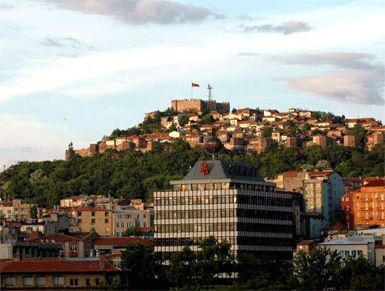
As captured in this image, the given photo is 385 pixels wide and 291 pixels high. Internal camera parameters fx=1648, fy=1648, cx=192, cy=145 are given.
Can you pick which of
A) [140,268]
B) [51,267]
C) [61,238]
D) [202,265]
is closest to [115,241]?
[61,238]

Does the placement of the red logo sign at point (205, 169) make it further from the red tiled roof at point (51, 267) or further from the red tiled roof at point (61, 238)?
the red tiled roof at point (51, 267)

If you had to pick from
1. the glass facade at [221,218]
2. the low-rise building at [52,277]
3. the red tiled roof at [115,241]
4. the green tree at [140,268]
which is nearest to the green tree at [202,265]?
the green tree at [140,268]

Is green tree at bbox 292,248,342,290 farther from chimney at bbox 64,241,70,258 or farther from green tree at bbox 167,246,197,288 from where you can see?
chimney at bbox 64,241,70,258

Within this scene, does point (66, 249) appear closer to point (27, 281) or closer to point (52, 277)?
point (27, 281)

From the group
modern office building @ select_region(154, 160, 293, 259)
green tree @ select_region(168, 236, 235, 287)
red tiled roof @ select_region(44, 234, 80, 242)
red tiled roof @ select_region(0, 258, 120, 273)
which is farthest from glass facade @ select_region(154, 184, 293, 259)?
red tiled roof @ select_region(0, 258, 120, 273)

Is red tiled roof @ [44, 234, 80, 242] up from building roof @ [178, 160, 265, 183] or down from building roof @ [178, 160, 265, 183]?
down

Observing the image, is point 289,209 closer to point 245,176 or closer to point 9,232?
point 245,176
